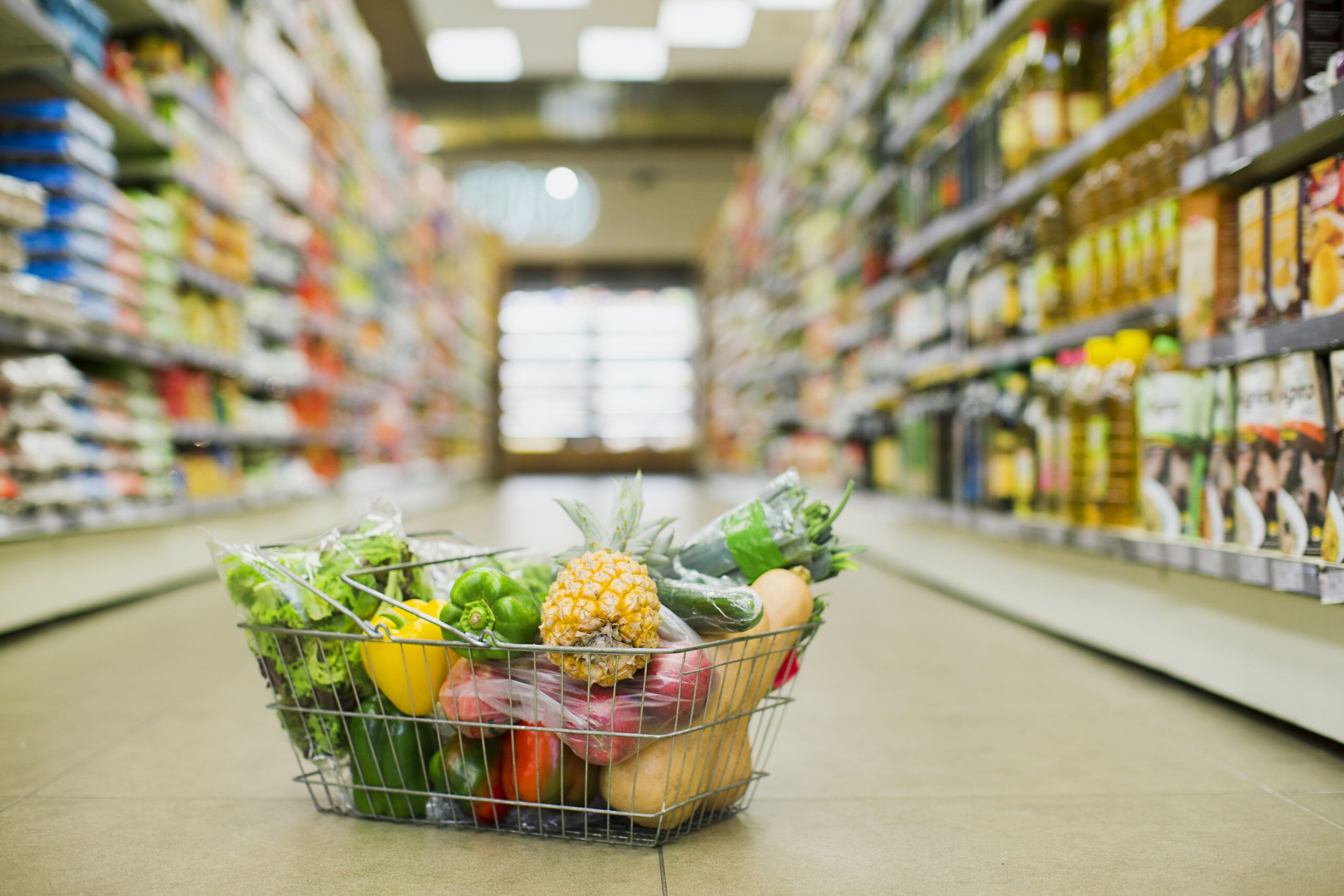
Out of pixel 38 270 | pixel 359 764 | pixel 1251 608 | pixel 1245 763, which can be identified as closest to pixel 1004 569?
pixel 1251 608

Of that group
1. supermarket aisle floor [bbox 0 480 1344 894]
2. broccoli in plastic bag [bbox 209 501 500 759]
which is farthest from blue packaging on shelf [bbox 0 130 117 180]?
broccoli in plastic bag [bbox 209 501 500 759]

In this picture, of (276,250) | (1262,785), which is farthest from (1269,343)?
(276,250)

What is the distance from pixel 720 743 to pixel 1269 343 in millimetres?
1378

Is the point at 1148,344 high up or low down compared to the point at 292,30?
down

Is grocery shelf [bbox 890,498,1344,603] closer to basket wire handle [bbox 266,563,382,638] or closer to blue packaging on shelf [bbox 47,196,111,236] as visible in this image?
basket wire handle [bbox 266,563,382,638]

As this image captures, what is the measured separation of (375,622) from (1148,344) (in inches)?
81.5

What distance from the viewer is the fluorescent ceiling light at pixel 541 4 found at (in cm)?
938

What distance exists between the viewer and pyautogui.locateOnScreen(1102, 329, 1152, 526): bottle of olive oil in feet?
8.07

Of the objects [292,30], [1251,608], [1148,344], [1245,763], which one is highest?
[292,30]

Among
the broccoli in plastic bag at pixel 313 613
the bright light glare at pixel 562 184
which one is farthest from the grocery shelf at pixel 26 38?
the bright light glare at pixel 562 184

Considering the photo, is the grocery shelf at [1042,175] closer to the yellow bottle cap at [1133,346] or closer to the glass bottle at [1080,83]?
the glass bottle at [1080,83]

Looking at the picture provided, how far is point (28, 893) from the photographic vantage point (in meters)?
1.13

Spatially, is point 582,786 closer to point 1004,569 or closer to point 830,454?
point 1004,569

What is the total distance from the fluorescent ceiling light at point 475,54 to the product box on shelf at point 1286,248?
381 inches
